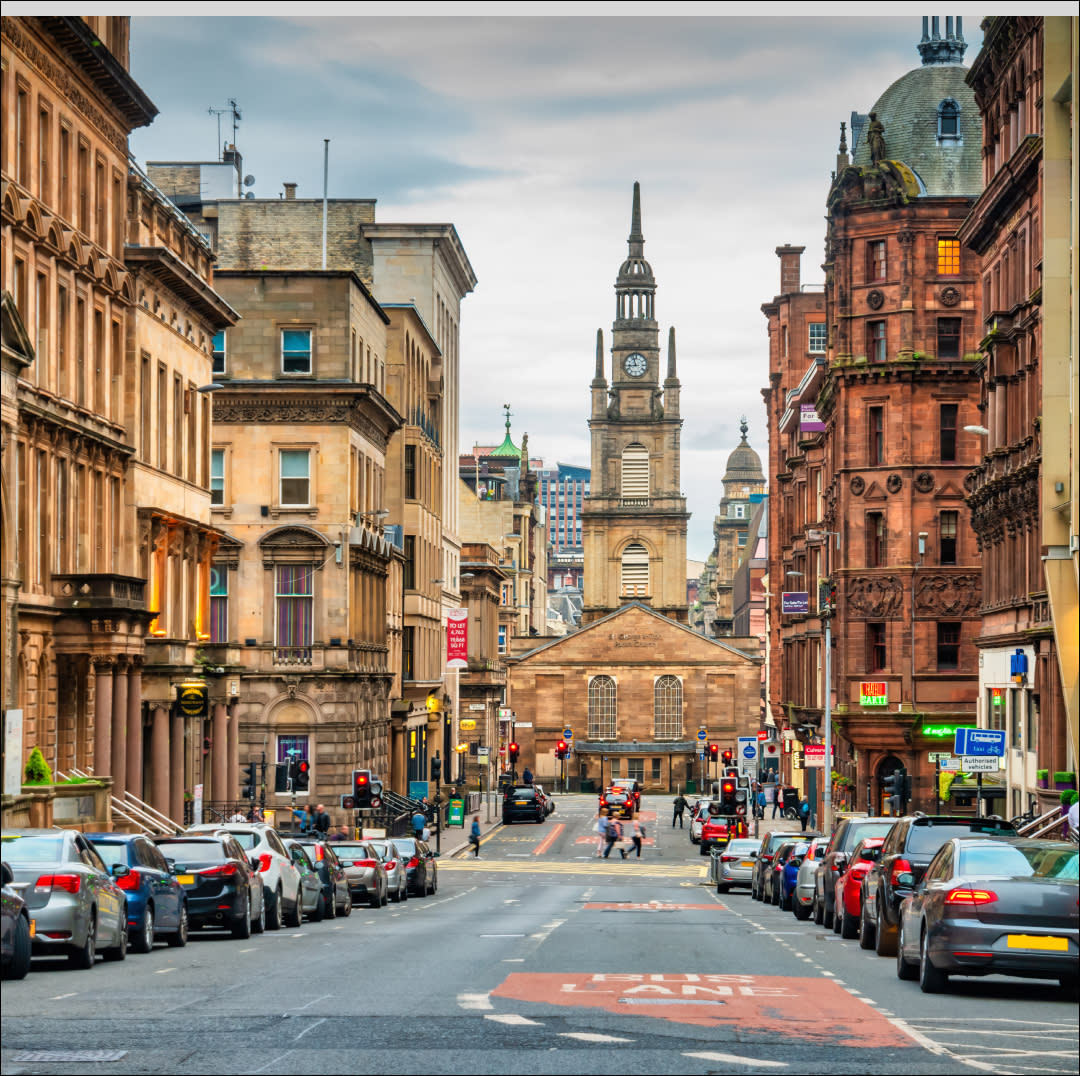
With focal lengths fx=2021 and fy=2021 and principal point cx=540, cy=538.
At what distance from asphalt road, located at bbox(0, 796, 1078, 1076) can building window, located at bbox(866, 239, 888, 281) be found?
4423 cm

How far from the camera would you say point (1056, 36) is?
33.5m

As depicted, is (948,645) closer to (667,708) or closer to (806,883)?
(806,883)

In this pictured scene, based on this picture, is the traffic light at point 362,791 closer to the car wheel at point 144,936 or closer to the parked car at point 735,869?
the parked car at point 735,869

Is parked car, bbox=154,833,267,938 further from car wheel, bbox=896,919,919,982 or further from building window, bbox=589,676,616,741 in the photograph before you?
building window, bbox=589,676,616,741

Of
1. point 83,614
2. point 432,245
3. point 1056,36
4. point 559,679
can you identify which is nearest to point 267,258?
point 432,245

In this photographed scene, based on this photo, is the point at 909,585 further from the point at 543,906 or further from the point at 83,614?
the point at 83,614

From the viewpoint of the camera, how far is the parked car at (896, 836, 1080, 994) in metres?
17.0

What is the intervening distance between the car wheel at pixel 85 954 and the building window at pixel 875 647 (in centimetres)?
5171

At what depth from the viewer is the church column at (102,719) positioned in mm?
38188

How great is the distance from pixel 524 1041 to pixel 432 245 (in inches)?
2785

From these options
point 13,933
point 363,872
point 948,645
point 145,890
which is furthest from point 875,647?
point 13,933

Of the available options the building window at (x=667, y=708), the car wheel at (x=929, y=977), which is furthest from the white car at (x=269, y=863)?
the building window at (x=667, y=708)

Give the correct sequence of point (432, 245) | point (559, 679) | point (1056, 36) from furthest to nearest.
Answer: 1. point (559, 679)
2. point (432, 245)
3. point (1056, 36)

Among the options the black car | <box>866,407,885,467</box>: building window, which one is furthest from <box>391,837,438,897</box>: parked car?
the black car
